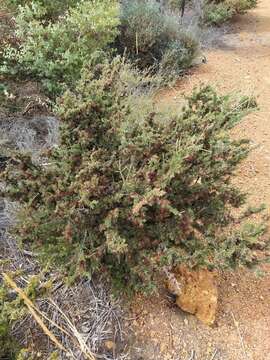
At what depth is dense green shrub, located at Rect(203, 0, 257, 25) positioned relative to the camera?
6.88 m

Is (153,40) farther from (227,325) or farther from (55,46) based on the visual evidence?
(227,325)

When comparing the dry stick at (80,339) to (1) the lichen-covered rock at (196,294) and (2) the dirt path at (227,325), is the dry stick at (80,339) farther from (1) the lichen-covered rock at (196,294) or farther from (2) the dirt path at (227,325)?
(1) the lichen-covered rock at (196,294)

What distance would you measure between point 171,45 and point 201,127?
3155mm

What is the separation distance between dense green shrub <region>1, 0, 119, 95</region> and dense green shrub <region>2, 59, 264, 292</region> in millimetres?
1340

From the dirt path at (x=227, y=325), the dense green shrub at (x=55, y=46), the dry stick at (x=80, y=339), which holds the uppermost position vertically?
the dense green shrub at (x=55, y=46)

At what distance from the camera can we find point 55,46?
348 cm

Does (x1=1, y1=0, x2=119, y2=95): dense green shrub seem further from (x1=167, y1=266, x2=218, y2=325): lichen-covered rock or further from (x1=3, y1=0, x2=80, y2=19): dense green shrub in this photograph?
(x1=167, y1=266, x2=218, y2=325): lichen-covered rock

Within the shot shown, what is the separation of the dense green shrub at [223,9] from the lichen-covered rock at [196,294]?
229 inches

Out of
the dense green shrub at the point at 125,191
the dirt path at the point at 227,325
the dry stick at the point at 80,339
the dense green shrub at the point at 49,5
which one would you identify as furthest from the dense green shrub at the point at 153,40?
the dry stick at the point at 80,339

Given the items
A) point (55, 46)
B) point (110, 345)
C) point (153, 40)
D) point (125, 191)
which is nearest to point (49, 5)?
point (55, 46)

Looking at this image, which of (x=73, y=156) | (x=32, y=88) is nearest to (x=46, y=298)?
(x=73, y=156)

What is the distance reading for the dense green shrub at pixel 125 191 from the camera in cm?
188

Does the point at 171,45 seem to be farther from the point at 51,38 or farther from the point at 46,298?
the point at 46,298

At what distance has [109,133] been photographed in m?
2.07
